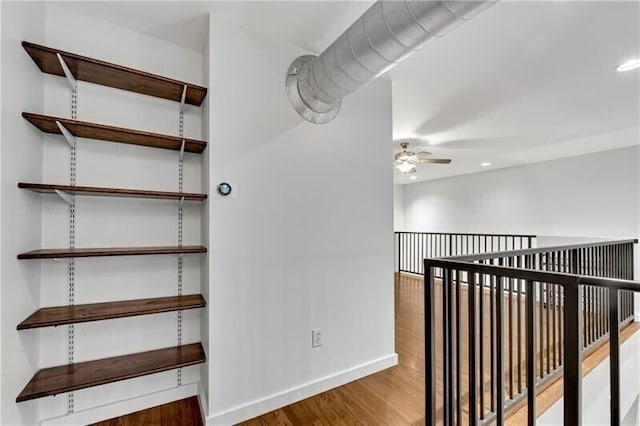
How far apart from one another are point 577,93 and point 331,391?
3337 millimetres

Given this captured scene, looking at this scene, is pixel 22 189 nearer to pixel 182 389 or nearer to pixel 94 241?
pixel 94 241

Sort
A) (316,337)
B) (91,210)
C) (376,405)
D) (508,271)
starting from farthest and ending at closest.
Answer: (316,337), (376,405), (91,210), (508,271)

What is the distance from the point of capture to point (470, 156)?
5145mm

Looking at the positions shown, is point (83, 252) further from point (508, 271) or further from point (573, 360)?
point (573, 360)

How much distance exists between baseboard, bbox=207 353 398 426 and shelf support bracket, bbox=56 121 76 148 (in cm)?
174

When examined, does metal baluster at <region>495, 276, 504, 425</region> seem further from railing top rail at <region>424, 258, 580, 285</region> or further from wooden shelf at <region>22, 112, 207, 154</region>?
wooden shelf at <region>22, 112, 207, 154</region>

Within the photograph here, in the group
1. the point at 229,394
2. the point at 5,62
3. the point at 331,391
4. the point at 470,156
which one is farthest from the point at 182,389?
the point at 470,156

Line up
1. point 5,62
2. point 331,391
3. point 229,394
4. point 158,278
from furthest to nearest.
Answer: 1. point 331,391
2. point 158,278
3. point 229,394
4. point 5,62

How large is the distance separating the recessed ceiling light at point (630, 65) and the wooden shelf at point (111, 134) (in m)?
3.11

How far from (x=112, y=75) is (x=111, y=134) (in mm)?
332

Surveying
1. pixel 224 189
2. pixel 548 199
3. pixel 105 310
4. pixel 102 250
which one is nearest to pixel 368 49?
pixel 224 189

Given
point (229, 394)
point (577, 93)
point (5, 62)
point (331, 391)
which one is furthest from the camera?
point (577, 93)

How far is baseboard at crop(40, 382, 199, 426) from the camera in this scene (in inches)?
66.1

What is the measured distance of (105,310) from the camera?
1.63m
